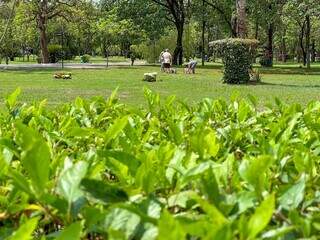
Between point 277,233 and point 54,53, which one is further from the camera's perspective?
point 54,53

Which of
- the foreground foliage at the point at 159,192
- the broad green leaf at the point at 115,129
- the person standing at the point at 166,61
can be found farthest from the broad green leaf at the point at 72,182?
the person standing at the point at 166,61

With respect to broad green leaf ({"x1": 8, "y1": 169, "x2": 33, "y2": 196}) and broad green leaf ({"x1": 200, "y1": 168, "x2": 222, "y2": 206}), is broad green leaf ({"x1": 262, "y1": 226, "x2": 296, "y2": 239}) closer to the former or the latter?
broad green leaf ({"x1": 200, "y1": 168, "x2": 222, "y2": 206})

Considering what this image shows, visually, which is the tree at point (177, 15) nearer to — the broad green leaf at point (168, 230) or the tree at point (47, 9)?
the tree at point (47, 9)

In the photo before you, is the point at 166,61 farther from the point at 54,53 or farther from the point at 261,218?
the point at 261,218

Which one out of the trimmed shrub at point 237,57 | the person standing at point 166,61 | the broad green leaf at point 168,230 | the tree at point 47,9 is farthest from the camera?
the tree at point 47,9

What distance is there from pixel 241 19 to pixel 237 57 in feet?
6.69

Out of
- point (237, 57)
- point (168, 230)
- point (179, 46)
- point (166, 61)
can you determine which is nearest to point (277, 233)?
point (168, 230)

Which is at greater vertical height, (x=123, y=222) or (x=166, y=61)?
(x=166, y=61)

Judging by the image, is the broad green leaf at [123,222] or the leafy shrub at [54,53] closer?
the broad green leaf at [123,222]

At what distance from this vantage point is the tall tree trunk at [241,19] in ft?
81.0

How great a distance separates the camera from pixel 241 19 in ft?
81.8

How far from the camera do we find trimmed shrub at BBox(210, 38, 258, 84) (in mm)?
23859

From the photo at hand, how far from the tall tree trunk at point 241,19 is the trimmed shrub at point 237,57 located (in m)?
0.92

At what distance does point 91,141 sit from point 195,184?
94 centimetres
